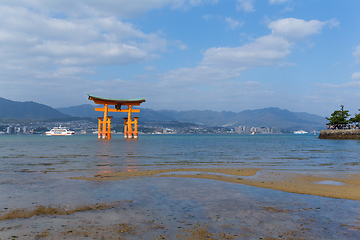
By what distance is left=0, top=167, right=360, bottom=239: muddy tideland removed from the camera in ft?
16.5

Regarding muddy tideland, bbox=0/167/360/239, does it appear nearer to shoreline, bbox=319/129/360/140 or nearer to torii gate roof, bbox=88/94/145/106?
torii gate roof, bbox=88/94/145/106

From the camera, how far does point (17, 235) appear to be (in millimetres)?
4812

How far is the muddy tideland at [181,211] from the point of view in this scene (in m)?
5.02

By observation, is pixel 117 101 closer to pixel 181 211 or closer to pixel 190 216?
pixel 181 211

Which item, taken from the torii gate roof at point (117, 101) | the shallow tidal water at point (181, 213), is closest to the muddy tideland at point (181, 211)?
the shallow tidal water at point (181, 213)

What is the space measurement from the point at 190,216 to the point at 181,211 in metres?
0.47

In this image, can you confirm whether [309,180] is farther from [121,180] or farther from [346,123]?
[346,123]

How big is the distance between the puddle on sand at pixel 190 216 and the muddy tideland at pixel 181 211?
0.02 m

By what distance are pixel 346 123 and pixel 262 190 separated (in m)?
101

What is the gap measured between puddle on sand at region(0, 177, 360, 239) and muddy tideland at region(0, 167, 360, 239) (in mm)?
20

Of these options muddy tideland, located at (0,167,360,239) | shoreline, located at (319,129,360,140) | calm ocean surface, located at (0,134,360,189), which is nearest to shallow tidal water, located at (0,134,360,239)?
muddy tideland, located at (0,167,360,239)

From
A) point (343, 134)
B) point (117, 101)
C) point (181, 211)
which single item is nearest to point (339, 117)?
point (343, 134)

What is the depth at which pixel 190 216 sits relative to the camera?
20.0 feet

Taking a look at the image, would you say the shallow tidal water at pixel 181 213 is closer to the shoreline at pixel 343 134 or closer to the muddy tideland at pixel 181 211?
the muddy tideland at pixel 181 211
